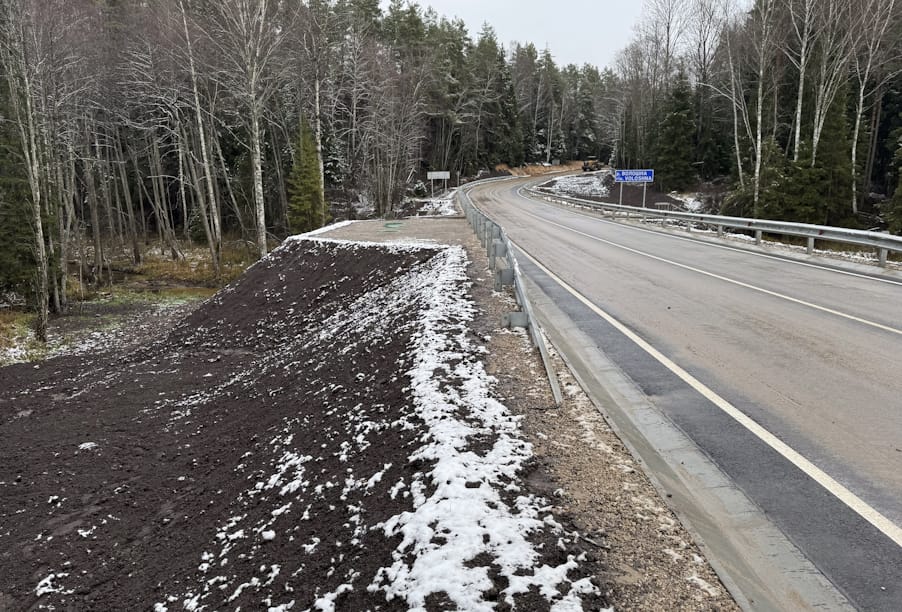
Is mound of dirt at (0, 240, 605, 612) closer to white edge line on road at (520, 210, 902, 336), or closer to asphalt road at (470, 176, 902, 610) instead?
asphalt road at (470, 176, 902, 610)

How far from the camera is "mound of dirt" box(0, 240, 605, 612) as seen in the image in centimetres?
336

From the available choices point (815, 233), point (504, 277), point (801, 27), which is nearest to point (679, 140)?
point (801, 27)

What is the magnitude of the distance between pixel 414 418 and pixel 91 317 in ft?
66.8

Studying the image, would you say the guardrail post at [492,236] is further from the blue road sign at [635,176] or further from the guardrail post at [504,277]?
the blue road sign at [635,176]

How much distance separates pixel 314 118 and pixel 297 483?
30570 mm

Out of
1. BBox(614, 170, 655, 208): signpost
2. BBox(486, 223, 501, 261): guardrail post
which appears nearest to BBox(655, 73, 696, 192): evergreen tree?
BBox(614, 170, 655, 208): signpost

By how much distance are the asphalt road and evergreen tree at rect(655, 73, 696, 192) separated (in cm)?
4006

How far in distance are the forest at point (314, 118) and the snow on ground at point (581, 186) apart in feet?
16.4

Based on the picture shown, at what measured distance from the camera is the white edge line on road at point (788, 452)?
3.56 meters

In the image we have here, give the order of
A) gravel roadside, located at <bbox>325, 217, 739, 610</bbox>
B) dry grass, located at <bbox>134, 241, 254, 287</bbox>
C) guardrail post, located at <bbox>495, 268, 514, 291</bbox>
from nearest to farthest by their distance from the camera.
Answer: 1. gravel roadside, located at <bbox>325, 217, 739, 610</bbox>
2. guardrail post, located at <bbox>495, 268, 514, 291</bbox>
3. dry grass, located at <bbox>134, 241, 254, 287</bbox>

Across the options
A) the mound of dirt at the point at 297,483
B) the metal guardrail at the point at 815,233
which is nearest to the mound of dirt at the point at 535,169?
the metal guardrail at the point at 815,233

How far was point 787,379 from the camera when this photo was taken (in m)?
5.93

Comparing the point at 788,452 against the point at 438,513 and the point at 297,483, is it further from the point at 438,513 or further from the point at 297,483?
the point at 297,483

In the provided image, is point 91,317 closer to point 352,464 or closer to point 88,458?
point 88,458
